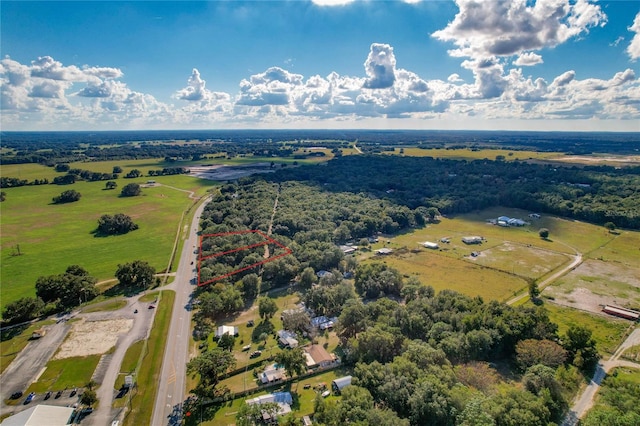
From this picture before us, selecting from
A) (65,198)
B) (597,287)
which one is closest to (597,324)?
(597,287)

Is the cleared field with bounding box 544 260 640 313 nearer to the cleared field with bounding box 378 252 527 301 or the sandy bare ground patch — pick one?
the cleared field with bounding box 378 252 527 301

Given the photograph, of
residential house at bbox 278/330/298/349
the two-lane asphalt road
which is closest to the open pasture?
residential house at bbox 278/330/298/349

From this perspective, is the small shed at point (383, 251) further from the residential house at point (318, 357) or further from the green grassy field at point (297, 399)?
the green grassy field at point (297, 399)

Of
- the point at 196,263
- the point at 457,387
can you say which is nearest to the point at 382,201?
the point at 196,263

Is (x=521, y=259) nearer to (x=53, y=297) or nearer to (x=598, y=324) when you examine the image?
(x=598, y=324)

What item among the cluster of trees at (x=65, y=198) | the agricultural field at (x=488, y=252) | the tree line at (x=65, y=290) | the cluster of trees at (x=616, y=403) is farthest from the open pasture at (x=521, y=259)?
the cluster of trees at (x=65, y=198)

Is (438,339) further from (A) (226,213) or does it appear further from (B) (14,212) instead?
(B) (14,212)
